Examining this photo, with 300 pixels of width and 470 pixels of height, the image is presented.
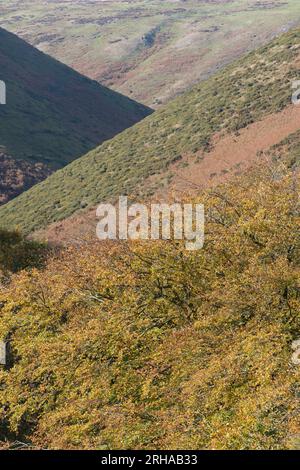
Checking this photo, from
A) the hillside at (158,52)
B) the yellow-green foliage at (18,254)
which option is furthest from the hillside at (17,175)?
the hillside at (158,52)

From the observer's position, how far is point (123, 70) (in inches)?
6393

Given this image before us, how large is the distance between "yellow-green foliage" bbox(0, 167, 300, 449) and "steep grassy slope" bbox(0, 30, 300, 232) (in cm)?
2775

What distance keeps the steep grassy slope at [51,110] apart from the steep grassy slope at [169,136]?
15.6 m

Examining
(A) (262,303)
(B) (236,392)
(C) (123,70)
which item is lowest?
(B) (236,392)

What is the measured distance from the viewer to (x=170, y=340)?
18562mm

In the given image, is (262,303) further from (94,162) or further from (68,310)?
(94,162)

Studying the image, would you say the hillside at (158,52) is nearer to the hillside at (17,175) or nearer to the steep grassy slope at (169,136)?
the hillside at (17,175)

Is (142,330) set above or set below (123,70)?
below

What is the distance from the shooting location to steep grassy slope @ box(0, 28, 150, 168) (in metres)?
80.2

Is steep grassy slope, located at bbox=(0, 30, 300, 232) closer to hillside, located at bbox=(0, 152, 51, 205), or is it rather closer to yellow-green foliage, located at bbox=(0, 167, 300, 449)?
hillside, located at bbox=(0, 152, 51, 205)

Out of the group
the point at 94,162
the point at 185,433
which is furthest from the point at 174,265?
the point at 94,162

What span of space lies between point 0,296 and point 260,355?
45.7 ft

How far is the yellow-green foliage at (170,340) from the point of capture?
1527 centimetres

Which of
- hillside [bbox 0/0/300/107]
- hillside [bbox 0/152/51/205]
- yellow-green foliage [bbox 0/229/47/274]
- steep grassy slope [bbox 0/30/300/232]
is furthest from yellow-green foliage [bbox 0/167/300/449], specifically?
hillside [bbox 0/0/300/107]
